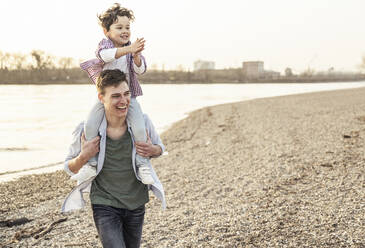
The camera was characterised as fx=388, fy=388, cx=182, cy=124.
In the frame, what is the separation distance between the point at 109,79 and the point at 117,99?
151 mm

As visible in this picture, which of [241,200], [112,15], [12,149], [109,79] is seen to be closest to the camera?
[109,79]

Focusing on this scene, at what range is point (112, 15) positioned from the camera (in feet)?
9.75

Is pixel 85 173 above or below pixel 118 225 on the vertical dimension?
above

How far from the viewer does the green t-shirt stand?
9.37 feet

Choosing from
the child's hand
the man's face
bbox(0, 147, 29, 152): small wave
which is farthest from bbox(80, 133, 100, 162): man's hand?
bbox(0, 147, 29, 152): small wave

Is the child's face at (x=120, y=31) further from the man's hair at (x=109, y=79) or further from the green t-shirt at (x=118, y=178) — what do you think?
the green t-shirt at (x=118, y=178)

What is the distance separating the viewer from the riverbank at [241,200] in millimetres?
4996

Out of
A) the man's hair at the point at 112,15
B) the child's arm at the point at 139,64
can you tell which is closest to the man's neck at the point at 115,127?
the child's arm at the point at 139,64

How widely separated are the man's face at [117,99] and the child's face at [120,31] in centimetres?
44

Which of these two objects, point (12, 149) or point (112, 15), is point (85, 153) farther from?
point (12, 149)

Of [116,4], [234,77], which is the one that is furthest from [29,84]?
[116,4]

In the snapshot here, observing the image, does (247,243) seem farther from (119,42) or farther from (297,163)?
(297,163)

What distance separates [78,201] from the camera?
3.01m

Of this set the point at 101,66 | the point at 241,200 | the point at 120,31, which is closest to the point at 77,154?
the point at 101,66
